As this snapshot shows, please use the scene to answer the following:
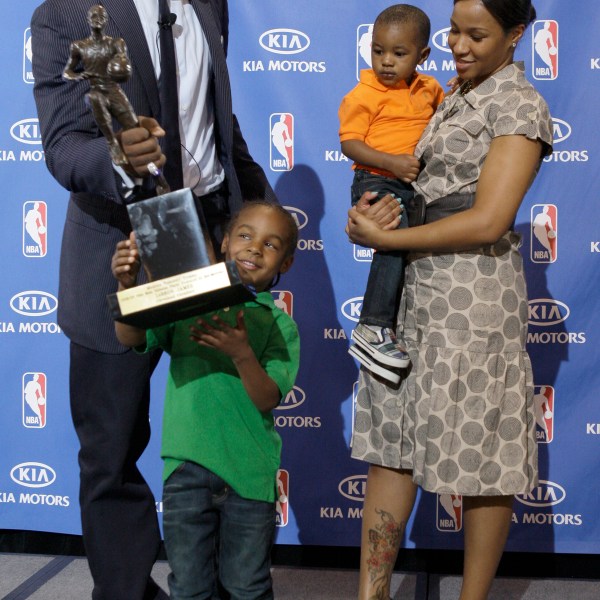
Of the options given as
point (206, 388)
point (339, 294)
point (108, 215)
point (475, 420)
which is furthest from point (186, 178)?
point (339, 294)

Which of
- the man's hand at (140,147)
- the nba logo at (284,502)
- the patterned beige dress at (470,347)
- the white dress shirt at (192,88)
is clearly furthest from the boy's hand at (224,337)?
the nba logo at (284,502)

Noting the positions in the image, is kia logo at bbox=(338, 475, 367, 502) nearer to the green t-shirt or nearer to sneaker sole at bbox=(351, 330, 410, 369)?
sneaker sole at bbox=(351, 330, 410, 369)

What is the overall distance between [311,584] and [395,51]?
1668 millimetres

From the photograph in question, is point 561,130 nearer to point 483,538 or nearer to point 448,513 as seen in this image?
point 448,513

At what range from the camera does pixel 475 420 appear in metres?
2.10

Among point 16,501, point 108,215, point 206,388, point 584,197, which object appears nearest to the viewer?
point 206,388

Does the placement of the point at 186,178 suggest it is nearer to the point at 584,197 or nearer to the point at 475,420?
the point at 475,420

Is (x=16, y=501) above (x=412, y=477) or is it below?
below

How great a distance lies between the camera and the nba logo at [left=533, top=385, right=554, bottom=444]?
299 centimetres

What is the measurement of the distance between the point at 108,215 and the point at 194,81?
0.36m

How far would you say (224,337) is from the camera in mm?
1749

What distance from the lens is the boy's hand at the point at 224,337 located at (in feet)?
5.74

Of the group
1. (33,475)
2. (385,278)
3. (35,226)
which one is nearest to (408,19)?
(385,278)

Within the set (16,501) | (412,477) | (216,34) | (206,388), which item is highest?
(216,34)
